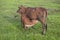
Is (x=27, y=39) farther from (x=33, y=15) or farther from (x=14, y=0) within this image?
(x=14, y=0)

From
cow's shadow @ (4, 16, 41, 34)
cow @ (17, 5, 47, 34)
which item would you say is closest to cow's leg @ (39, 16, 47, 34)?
cow @ (17, 5, 47, 34)

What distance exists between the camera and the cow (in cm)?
962

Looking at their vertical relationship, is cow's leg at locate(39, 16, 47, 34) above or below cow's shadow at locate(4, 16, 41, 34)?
above

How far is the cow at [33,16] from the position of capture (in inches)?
379

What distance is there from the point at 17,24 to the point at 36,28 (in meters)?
0.97

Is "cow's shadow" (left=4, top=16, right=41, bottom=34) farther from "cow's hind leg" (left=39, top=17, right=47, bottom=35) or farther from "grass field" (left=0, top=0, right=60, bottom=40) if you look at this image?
"cow's hind leg" (left=39, top=17, right=47, bottom=35)

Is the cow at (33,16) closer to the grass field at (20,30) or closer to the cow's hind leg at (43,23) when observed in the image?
the cow's hind leg at (43,23)

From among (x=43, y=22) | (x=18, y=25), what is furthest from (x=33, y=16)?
(x=18, y=25)

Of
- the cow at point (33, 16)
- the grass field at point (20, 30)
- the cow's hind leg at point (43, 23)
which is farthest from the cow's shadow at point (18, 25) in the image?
the cow's hind leg at point (43, 23)

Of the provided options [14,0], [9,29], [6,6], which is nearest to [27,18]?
[9,29]

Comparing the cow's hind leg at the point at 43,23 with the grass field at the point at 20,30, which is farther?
the cow's hind leg at the point at 43,23

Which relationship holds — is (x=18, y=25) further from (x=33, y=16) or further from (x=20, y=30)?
(x=33, y=16)

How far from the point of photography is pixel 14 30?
9.97 metres

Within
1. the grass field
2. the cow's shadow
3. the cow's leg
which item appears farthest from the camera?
the cow's shadow
